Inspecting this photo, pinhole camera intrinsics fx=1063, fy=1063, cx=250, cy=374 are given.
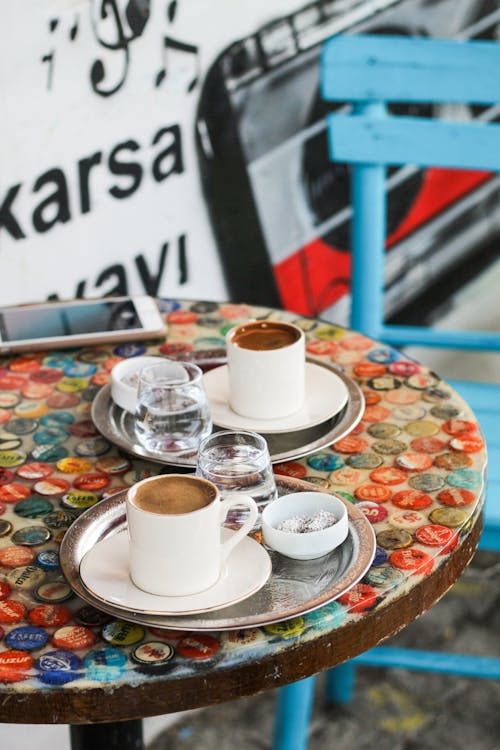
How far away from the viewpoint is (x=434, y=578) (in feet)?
2.75

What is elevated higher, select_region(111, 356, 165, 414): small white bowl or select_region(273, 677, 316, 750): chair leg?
select_region(111, 356, 165, 414): small white bowl

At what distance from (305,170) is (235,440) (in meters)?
1.23

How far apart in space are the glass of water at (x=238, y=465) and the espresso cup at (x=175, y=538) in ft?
0.24

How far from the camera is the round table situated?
739 mm

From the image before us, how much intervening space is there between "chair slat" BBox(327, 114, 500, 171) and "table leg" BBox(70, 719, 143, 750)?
0.91 metres

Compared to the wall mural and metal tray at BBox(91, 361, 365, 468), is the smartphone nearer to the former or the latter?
metal tray at BBox(91, 361, 365, 468)

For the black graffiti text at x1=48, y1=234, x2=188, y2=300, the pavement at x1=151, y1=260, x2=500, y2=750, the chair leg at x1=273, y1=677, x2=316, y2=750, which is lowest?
the pavement at x1=151, y1=260, x2=500, y2=750

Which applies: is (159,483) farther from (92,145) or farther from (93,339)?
(92,145)

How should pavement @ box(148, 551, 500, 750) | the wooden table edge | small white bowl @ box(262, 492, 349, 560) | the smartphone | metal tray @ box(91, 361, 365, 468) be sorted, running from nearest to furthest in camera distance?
the wooden table edge, small white bowl @ box(262, 492, 349, 560), metal tray @ box(91, 361, 365, 468), the smartphone, pavement @ box(148, 551, 500, 750)

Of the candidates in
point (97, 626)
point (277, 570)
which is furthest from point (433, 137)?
point (97, 626)

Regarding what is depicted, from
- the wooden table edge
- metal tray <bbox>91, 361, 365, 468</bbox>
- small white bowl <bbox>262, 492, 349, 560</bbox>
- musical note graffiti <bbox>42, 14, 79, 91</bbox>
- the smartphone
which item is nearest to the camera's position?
the wooden table edge

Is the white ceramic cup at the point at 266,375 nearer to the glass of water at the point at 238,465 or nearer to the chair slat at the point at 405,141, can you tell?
the glass of water at the point at 238,465

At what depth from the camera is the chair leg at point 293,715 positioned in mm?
1603

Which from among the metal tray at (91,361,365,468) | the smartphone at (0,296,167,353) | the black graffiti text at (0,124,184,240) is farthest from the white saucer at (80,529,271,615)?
the black graffiti text at (0,124,184,240)
